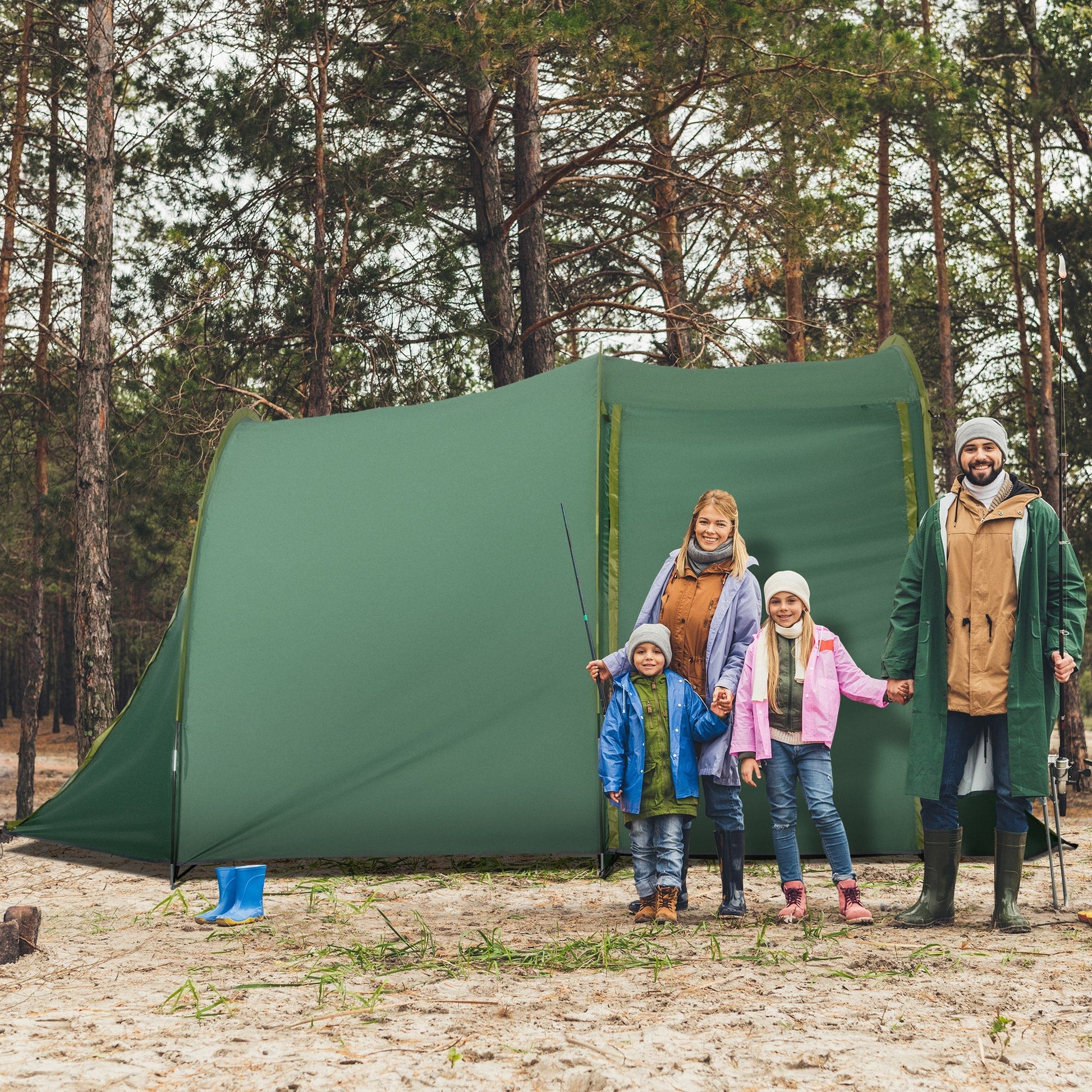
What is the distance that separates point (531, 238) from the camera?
10922 mm

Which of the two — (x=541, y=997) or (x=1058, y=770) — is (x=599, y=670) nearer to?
(x=541, y=997)

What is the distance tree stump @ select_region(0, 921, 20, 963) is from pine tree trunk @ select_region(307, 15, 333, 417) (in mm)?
6598

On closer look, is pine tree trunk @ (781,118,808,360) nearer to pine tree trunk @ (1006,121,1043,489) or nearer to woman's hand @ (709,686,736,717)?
pine tree trunk @ (1006,121,1043,489)

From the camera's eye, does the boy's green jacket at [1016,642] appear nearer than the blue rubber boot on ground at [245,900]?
Yes

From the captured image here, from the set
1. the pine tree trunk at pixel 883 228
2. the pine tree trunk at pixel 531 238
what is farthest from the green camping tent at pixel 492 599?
the pine tree trunk at pixel 883 228

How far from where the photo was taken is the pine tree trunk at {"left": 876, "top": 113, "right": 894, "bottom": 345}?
40.8ft

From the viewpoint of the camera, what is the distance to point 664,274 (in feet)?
39.9

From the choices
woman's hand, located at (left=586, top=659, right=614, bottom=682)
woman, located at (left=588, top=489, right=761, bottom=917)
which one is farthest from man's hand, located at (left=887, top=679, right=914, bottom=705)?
woman's hand, located at (left=586, top=659, right=614, bottom=682)

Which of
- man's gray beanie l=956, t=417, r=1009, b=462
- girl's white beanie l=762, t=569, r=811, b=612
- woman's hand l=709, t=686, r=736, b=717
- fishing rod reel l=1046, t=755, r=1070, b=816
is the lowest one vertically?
fishing rod reel l=1046, t=755, r=1070, b=816

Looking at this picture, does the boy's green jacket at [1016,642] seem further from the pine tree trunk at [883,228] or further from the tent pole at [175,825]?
the pine tree trunk at [883,228]

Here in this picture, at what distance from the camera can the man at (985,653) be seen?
147 inches

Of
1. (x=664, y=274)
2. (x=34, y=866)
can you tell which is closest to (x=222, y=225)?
(x=664, y=274)

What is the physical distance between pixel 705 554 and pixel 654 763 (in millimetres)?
785

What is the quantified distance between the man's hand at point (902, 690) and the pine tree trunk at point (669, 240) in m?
6.06
